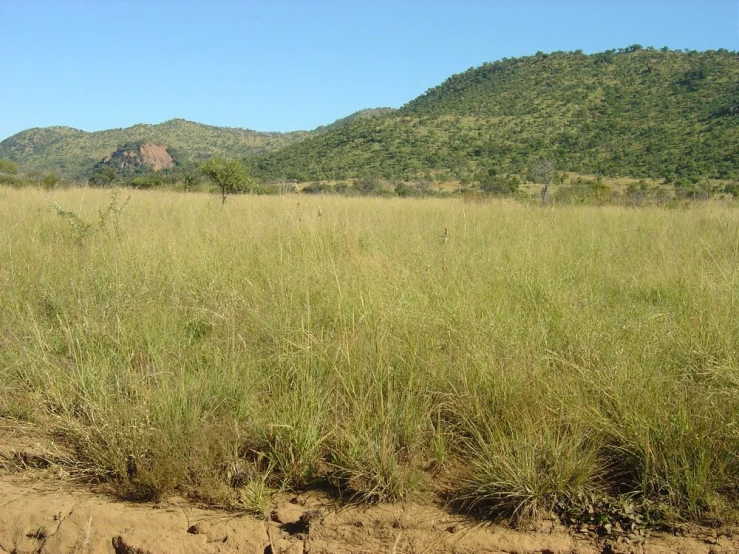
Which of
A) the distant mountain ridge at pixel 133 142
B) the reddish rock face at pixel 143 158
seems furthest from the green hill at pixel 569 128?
the distant mountain ridge at pixel 133 142

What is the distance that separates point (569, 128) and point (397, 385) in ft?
130

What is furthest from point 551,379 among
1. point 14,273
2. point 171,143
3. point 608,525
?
point 171,143

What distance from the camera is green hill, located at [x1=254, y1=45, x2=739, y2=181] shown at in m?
30.3

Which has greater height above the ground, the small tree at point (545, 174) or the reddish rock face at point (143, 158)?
the reddish rock face at point (143, 158)

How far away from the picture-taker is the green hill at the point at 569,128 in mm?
30344

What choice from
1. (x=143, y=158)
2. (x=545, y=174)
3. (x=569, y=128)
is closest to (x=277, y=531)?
(x=545, y=174)

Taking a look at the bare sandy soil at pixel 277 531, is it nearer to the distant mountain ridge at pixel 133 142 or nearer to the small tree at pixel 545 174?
the small tree at pixel 545 174

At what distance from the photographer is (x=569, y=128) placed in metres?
38.3

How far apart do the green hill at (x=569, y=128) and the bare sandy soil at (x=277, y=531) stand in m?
25.8

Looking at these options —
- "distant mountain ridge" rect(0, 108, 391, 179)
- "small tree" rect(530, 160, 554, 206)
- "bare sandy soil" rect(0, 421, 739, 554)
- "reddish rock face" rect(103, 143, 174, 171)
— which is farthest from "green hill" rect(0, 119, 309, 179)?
"bare sandy soil" rect(0, 421, 739, 554)

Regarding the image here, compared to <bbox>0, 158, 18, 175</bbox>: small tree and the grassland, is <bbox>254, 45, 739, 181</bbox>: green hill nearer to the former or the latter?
<bbox>0, 158, 18, 175</bbox>: small tree

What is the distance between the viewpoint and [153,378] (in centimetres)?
308

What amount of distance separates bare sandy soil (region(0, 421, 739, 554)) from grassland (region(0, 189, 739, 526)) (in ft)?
0.30

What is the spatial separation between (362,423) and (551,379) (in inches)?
38.4
